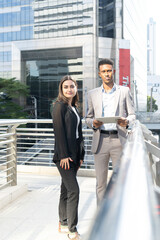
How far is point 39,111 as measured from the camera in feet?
124

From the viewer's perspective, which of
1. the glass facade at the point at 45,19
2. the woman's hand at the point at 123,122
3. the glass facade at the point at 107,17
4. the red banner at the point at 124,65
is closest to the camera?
the woman's hand at the point at 123,122

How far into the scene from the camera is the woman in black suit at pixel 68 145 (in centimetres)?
261

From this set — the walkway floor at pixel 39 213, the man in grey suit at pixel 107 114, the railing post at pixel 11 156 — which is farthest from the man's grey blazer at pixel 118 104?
the railing post at pixel 11 156

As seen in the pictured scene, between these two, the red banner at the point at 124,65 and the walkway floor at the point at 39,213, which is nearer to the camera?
the walkway floor at the point at 39,213

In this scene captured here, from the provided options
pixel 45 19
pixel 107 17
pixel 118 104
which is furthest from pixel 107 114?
pixel 45 19

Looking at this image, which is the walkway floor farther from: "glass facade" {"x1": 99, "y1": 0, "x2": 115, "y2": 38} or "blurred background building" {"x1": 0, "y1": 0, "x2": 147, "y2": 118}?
"glass facade" {"x1": 99, "y1": 0, "x2": 115, "y2": 38}

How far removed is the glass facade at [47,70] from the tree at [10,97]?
3.69 m

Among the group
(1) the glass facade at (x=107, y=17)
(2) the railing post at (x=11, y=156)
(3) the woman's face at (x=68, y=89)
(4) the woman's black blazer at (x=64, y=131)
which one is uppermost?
(1) the glass facade at (x=107, y=17)

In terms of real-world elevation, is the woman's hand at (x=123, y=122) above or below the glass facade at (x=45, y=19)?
below

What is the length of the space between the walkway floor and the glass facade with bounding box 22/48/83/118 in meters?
32.3

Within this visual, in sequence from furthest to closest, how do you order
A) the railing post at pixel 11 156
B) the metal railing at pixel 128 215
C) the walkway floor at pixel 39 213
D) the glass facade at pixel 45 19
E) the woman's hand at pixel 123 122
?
the glass facade at pixel 45 19
the railing post at pixel 11 156
the walkway floor at pixel 39 213
the woman's hand at pixel 123 122
the metal railing at pixel 128 215

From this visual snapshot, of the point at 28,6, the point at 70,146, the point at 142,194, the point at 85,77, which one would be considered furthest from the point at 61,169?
the point at 28,6

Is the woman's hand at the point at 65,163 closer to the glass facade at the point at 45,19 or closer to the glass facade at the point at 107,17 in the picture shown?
the glass facade at the point at 45,19

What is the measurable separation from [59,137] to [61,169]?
13.1 inches
